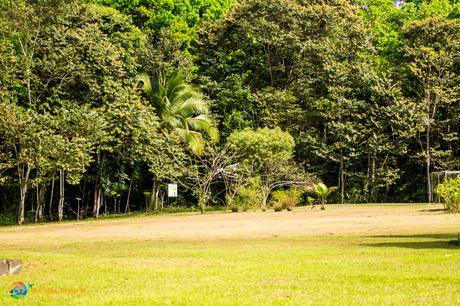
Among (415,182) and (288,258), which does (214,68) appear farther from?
(288,258)

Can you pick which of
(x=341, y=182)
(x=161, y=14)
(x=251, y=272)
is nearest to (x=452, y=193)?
(x=251, y=272)

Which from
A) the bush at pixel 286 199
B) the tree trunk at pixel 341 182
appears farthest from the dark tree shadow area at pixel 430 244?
the tree trunk at pixel 341 182

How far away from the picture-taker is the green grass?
7.30 m

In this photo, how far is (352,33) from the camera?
139 feet

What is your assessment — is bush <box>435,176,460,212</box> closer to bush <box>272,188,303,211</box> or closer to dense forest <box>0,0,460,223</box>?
bush <box>272,188,303,211</box>

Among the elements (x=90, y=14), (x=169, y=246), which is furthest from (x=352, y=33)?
(x=169, y=246)

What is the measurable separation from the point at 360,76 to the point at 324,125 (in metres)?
3.70

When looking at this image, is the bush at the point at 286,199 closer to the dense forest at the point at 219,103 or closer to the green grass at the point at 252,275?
the dense forest at the point at 219,103

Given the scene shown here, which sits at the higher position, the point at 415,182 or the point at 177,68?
the point at 177,68

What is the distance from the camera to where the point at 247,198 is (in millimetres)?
34656

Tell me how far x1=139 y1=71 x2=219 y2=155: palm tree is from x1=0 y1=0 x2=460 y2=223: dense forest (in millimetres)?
87

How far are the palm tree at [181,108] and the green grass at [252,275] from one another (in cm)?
2515

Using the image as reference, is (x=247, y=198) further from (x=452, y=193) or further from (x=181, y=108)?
(x=452, y=193)

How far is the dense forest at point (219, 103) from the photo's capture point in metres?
32.4
